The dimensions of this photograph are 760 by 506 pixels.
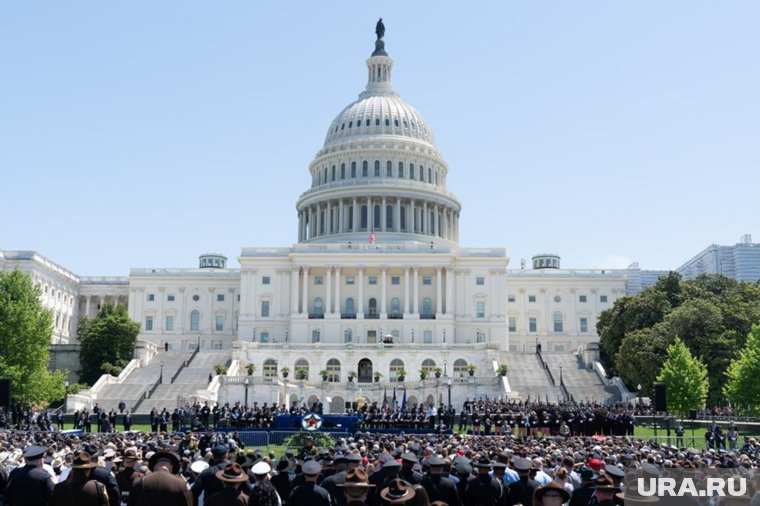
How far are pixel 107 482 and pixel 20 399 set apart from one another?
5802 cm

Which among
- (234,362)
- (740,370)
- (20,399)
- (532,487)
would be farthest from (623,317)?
(532,487)

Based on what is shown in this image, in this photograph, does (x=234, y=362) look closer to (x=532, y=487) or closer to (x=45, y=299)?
(x=45, y=299)

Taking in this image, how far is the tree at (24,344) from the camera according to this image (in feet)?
222

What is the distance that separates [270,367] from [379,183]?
41775 millimetres

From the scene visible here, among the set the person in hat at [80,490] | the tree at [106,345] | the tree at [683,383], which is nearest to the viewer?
the person in hat at [80,490]

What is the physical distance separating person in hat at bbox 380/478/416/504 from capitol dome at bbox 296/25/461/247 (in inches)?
4344

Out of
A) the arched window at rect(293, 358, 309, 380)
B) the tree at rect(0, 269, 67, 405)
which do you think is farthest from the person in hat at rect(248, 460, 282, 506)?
the arched window at rect(293, 358, 309, 380)

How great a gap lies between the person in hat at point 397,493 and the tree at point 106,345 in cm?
9042

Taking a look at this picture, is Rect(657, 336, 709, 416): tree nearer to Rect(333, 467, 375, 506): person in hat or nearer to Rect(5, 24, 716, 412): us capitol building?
Rect(5, 24, 716, 412): us capitol building

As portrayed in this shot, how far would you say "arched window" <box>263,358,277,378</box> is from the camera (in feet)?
313

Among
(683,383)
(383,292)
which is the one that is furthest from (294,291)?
(683,383)

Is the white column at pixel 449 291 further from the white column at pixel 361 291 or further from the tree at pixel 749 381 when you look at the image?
the tree at pixel 749 381

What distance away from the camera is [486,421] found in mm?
53188

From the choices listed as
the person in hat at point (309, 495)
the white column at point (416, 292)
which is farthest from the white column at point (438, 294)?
the person in hat at point (309, 495)
